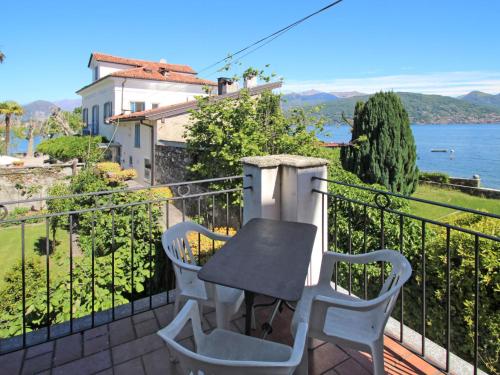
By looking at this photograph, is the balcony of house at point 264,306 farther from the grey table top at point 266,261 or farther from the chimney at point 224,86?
the chimney at point 224,86

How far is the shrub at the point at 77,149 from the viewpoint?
19.1m

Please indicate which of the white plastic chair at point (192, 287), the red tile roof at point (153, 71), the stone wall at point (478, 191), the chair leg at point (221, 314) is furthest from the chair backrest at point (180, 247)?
the red tile roof at point (153, 71)

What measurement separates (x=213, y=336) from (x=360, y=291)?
476 centimetres

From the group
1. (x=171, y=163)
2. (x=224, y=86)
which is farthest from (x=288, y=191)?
(x=224, y=86)

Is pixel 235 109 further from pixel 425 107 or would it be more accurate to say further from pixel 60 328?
pixel 425 107

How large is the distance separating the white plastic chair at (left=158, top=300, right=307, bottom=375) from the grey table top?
0.77 feet

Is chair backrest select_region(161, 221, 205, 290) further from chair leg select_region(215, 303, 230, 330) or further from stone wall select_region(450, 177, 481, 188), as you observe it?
stone wall select_region(450, 177, 481, 188)

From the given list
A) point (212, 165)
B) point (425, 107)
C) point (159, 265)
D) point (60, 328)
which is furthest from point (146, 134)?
point (425, 107)

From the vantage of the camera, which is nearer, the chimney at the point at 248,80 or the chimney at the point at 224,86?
the chimney at the point at 248,80

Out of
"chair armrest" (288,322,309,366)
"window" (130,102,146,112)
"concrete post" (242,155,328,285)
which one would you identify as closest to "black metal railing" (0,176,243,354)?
"concrete post" (242,155,328,285)

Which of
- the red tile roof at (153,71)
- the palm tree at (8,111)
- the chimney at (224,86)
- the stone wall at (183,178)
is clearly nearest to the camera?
the stone wall at (183,178)

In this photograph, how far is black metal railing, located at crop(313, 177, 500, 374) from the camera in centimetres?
210

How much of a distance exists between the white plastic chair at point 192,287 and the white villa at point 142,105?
955 cm

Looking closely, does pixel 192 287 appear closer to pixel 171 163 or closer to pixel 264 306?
pixel 264 306
